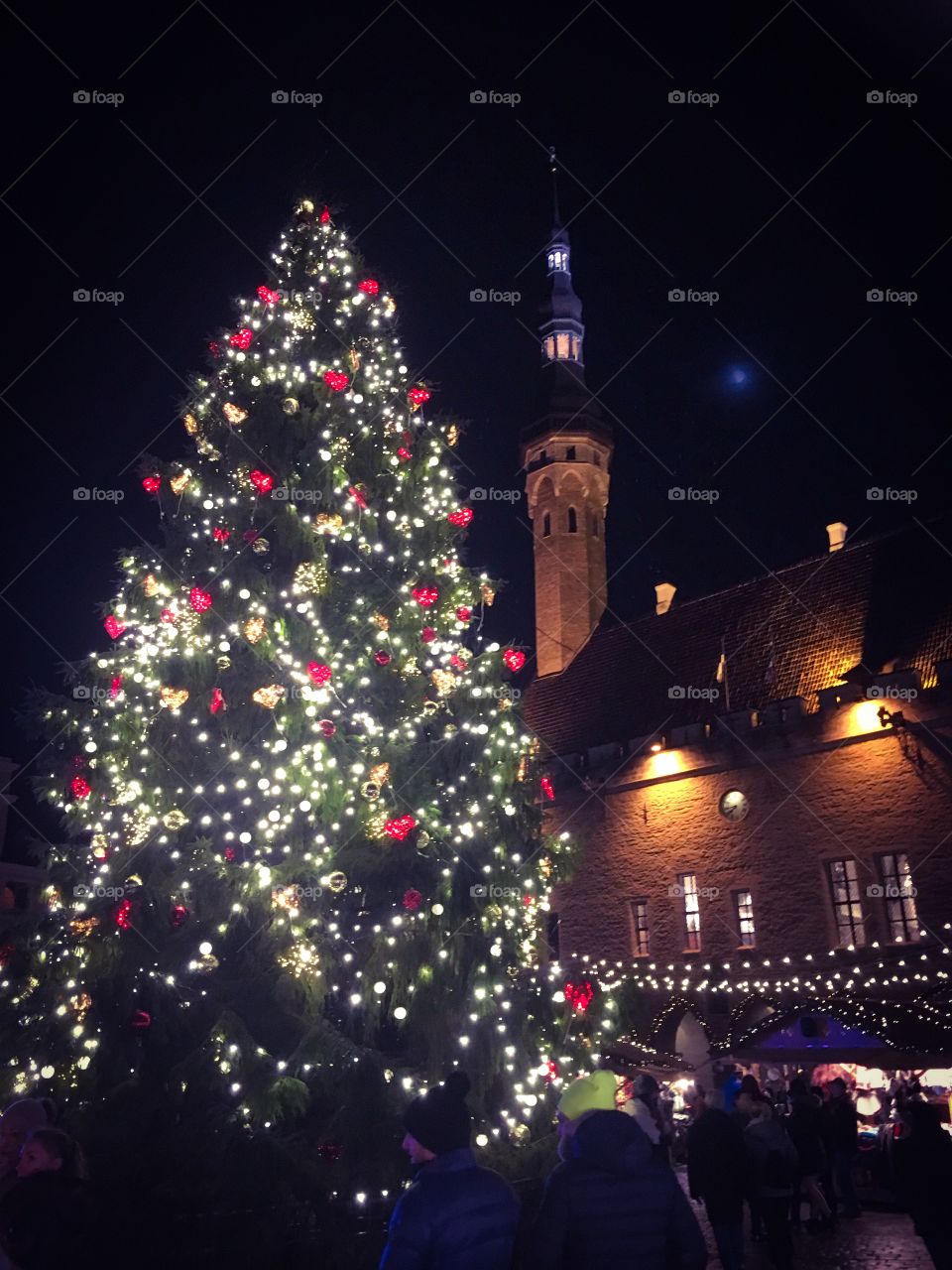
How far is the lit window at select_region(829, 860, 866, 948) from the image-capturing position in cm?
2177

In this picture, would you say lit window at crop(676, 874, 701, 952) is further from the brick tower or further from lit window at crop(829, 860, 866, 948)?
the brick tower

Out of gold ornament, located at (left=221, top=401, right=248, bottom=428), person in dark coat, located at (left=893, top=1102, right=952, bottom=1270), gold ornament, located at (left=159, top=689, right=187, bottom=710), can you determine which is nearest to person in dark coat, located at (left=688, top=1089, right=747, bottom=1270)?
person in dark coat, located at (left=893, top=1102, right=952, bottom=1270)

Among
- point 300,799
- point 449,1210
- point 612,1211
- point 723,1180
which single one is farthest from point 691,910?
point 449,1210

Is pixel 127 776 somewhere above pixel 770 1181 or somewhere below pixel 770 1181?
above

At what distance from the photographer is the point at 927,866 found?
20.8 metres

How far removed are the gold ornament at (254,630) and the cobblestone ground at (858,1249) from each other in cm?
701

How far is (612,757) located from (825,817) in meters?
5.74

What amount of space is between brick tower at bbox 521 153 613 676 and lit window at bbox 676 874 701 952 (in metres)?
9.63

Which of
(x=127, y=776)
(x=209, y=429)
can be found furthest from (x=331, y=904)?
(x=209, y=429)

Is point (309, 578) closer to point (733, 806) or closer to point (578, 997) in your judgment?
point (578, 997)

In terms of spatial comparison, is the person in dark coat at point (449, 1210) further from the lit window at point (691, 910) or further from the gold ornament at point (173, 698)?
the lit window at point (691, 910)

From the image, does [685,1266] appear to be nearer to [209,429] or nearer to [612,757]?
[209,429]

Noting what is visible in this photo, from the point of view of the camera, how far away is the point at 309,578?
9.65 metres

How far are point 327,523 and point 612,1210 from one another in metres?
7.40
